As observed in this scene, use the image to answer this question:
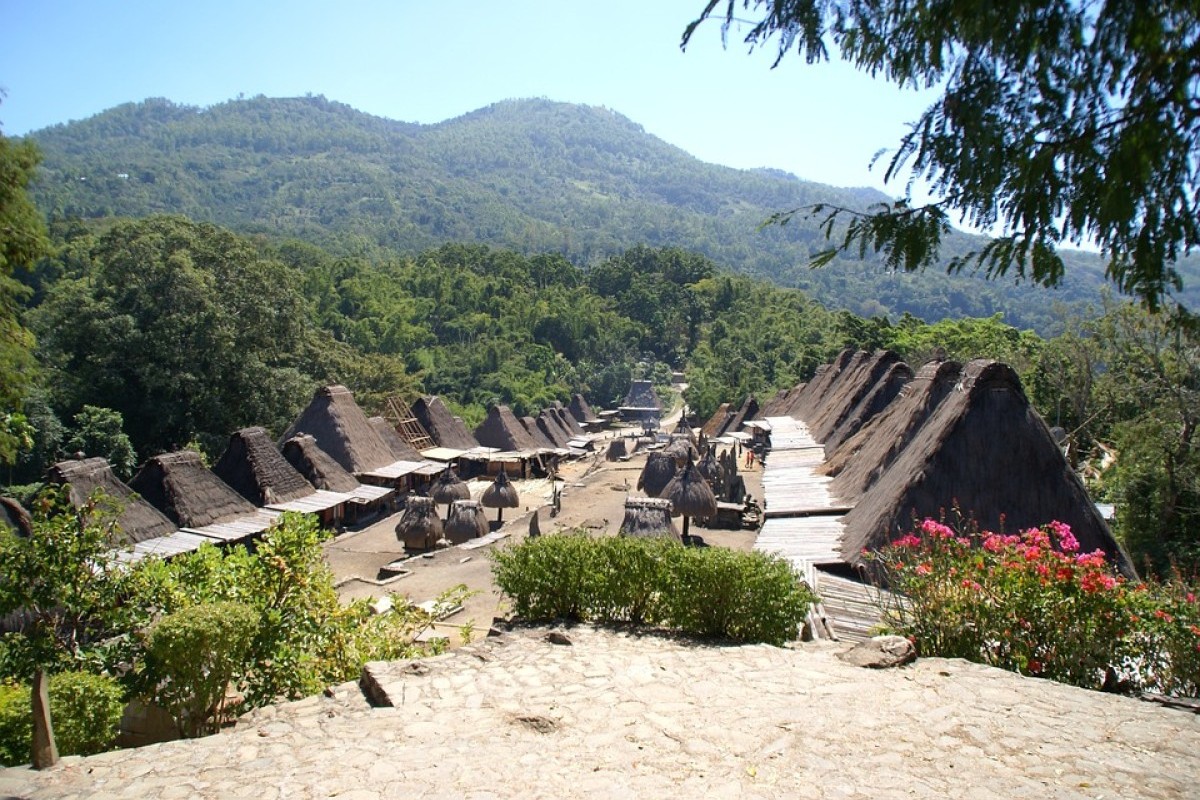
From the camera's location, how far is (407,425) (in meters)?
32.5

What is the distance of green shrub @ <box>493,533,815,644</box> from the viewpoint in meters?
6.80

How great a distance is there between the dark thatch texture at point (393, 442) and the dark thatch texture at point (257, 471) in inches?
279

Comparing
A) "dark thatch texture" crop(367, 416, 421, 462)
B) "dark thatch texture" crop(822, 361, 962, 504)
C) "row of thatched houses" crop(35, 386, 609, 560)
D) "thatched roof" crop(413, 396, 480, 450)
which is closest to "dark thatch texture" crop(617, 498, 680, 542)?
"dark thatch texture" crop(822, 361, 962, 504)

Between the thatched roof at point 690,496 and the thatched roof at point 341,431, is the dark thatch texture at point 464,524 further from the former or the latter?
the thatched roof at point 341,431

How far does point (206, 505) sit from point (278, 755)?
14.2 meters

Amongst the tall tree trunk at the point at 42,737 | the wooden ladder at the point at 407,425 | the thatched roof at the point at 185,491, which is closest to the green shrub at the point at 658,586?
the tall tree trunk at the point at 42,737

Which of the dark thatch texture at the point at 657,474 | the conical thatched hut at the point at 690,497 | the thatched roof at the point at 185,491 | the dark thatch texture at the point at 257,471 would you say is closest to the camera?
the thatched roof at the point at 185,491

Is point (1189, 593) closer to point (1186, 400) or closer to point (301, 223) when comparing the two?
point (1186, 400)

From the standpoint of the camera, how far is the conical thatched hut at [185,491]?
1683cm

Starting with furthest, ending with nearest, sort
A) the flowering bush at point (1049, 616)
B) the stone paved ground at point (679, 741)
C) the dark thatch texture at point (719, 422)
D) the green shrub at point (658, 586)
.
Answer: the dark thatch texture at point (719, 422), the green shrub at point (658, 586), the flowering bush at point (1049, 616), the stone paved ground at point (679, 741)

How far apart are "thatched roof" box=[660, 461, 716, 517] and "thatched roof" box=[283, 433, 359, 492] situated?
9.52 m

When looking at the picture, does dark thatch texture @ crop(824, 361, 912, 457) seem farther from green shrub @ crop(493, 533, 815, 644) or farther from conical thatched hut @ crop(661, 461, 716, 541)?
green shrub @ crop(493, 533, 815, 644)

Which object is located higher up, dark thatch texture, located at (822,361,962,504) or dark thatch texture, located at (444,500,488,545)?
dark thatch texture, located at (822,361,962,504)

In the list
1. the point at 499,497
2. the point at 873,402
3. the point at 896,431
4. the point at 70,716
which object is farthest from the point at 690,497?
the point at 70,716
